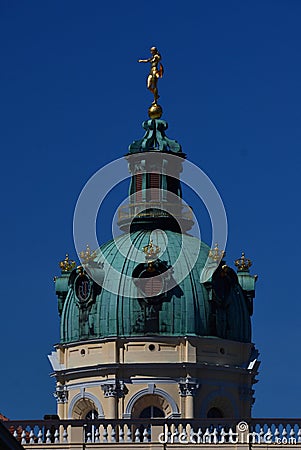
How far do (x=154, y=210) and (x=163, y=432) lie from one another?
80.8ft

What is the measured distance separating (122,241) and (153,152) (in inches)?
187

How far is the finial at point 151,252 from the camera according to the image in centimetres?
11525

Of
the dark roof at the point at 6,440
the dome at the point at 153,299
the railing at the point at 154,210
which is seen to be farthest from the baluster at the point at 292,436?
the railing at the point at 154,210

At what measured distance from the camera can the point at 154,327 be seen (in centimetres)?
11488

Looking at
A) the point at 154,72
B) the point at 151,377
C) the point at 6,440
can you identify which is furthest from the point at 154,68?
the point at 6,440

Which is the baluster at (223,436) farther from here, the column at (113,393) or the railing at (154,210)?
the railing at (154,210)

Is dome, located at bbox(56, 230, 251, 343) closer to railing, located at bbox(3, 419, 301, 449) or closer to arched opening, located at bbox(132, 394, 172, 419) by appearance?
arched opening, located at bbox(132, 394, 172, 419)

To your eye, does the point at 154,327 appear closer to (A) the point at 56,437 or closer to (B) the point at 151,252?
(B) the point at 151,252

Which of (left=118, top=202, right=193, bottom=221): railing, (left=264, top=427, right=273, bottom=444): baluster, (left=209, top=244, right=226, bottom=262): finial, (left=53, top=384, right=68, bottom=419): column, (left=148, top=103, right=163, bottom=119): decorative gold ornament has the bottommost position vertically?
(left=264, top=427, right=273, bottom=444): baluster

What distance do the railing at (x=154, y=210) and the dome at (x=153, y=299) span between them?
921mm

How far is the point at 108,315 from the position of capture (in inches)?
4555

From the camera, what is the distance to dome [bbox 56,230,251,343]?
115 meters

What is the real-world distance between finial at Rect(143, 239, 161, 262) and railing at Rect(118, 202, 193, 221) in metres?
3.25

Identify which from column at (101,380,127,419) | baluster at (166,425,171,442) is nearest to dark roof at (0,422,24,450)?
baluster at (166,425,171,442)
